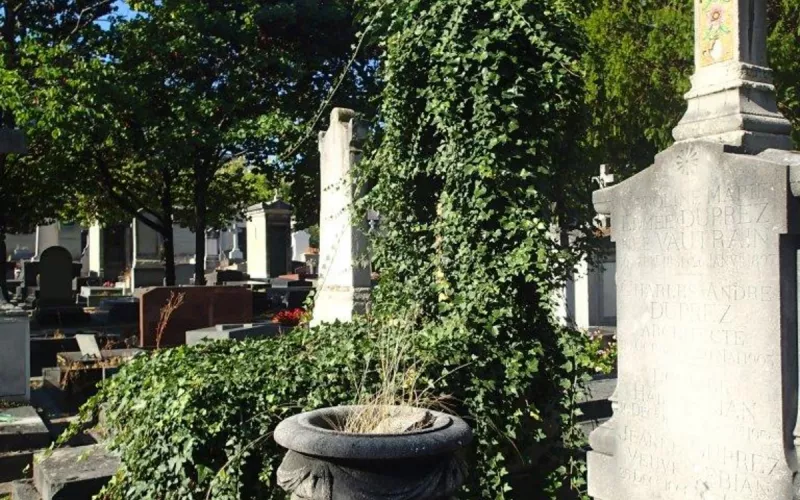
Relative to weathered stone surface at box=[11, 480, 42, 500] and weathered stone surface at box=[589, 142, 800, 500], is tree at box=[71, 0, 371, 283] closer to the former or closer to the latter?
weathered stone surface at box=[11, 480, 42, 500]

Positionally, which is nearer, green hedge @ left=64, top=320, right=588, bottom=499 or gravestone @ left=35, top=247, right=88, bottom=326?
green hedge @ left=64, top=320, right=588, bottom=499

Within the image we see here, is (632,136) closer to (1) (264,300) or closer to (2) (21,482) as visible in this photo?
(1) (264,300)

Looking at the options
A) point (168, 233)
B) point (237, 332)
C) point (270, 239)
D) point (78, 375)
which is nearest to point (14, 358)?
point (78, 375)

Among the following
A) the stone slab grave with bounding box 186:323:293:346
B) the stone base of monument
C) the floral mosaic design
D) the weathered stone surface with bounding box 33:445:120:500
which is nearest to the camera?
the floral mosaic design

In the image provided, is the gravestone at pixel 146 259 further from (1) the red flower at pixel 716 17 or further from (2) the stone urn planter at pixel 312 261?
(1) the red flower at pixel 716 17

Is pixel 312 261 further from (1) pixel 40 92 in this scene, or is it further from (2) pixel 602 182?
(2) pixel 602 182

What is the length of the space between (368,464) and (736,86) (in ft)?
9.57

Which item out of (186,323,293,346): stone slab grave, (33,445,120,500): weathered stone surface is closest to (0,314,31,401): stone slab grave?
(186,323,293,346): stone slab grave

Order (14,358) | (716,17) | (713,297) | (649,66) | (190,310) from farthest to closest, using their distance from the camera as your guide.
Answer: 1. (649,66)
2. (190,310)
3. (14,358)
4. (716,17)
5. (713,297)

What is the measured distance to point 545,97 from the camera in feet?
18.7

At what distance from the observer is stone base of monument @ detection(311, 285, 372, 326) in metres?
8.75

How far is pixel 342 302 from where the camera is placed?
8.93 metres

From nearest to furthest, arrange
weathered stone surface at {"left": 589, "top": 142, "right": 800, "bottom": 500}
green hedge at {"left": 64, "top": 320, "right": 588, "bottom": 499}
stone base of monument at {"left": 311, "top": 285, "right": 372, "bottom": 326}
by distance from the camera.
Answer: weathered stone surface at {"left": 589, "top": 142, "right": 800, "bottom": 500}, green hedge at {"left": 64, "top": 320, "right": 588, "bottom": 499}, stone base of monument at {"left": 311, "top": 285, "right": 372, "bottom": 326}

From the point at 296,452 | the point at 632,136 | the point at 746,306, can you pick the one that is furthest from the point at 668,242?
the point at 632,136
